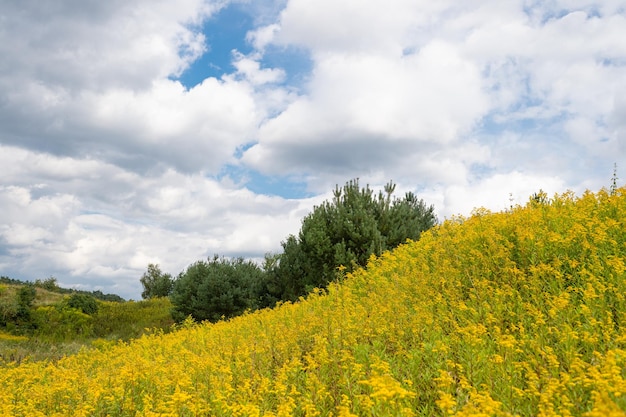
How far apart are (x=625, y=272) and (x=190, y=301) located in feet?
59.7

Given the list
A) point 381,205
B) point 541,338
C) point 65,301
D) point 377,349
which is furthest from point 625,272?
point 65,301

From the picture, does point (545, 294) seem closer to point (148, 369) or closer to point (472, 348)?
point (472, 348)

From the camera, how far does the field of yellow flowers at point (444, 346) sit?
4375 mm

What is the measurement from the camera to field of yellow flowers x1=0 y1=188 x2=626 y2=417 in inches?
172

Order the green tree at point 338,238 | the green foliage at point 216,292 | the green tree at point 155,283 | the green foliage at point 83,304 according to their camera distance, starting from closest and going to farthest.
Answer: the green tree at point 338,238
the green foliage at point 216,292
the green foliage at point 83,304
the green tree at point 155,283

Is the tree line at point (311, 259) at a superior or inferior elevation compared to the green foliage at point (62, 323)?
superior

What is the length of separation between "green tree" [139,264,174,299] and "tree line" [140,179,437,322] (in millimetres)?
23035

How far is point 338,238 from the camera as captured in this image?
1791 cm

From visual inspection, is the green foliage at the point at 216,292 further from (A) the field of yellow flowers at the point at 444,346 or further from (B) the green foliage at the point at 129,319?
(A) the field of yellow flowers at the point at 444,346

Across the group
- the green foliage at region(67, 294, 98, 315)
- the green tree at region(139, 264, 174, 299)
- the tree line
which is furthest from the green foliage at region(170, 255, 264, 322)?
the green tree at region(139, 264, 174, 299)

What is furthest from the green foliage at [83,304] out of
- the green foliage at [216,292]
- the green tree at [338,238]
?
the green tree at [338,238]

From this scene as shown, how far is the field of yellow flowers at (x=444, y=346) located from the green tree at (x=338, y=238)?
21.4 ft

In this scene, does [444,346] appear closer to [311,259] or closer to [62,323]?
[311,259]

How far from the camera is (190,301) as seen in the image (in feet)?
70.3
